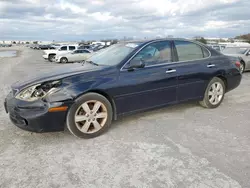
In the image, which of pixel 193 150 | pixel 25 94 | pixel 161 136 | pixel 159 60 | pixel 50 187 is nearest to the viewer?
pixel 50 187

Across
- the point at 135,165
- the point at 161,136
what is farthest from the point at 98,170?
the point at 161,136

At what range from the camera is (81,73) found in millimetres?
3209

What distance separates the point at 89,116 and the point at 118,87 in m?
0.65

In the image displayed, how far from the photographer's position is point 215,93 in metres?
4.62

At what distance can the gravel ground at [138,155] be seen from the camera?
2312 mm

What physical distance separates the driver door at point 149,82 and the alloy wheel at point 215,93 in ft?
3.48

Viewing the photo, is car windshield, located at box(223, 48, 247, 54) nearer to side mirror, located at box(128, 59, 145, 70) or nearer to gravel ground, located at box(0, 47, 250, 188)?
gravel ground, located at box(0, 47, 250, 188)

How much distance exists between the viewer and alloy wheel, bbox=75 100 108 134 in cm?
316

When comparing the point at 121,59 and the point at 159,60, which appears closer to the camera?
the point at 121,59

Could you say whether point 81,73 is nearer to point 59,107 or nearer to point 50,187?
point 59,107

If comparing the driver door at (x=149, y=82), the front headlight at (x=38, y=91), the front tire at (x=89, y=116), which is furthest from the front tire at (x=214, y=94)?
the front headlight at (x=38, y=91)

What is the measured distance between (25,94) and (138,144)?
184 centimetres

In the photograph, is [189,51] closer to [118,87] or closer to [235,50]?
[118,87]

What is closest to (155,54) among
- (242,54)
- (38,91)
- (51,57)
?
(38,91)
